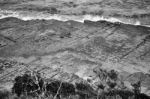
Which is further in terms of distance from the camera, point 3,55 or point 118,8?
point 118,8

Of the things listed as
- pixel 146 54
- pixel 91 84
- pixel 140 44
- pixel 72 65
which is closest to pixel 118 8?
pixel 140 44

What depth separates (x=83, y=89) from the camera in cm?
288

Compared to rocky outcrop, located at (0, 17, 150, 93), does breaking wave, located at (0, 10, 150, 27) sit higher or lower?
higher

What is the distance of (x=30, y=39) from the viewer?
4.16 m

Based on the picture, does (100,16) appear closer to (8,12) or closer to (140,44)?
(140,44)

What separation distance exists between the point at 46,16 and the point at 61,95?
2.83 metres

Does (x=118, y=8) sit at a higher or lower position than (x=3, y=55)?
higher

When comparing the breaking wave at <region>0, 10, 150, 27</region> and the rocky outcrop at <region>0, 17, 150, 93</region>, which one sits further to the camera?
the breaking wave at <region>0, 10, 150, 27</region>

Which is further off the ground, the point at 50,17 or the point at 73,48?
the point at 50,17

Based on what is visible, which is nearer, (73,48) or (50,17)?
(73,48)

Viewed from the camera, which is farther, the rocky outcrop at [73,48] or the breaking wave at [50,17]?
the breaking wave at [50,17]

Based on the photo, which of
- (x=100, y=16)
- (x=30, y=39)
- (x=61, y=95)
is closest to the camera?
(x=61, y=95)

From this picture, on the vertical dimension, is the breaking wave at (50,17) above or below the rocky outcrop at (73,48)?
above

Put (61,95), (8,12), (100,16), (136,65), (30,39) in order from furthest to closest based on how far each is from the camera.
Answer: (8,12) → (100,16) → (30,39) → (136,65) → (61,95)
